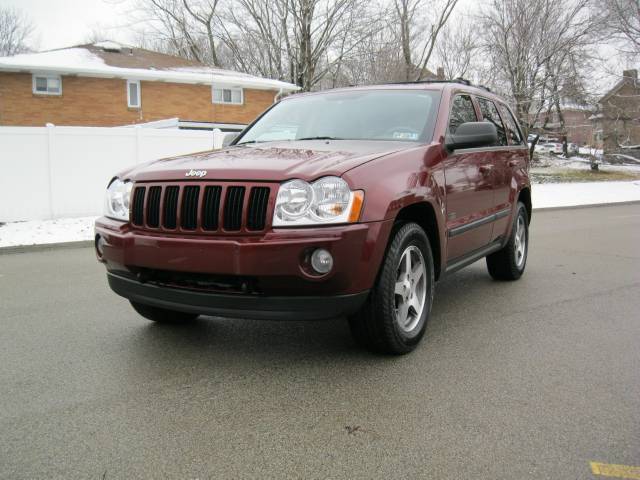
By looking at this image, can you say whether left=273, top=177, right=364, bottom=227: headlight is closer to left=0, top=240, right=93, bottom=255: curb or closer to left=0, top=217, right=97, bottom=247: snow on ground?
left=0, top=240, right=93, bottom=255: curb

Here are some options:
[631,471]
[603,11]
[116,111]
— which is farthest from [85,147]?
[603,11]

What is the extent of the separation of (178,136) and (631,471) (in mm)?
12201

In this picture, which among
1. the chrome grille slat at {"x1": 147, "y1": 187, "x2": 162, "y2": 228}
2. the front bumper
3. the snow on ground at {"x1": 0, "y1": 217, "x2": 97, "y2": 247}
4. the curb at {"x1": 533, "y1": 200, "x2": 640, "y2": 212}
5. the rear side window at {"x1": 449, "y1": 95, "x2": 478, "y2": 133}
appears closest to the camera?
the front bumper

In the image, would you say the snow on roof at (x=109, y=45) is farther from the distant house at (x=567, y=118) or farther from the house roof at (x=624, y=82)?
the house roof at (x=624, y=82)

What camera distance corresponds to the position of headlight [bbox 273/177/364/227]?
3.26 metres

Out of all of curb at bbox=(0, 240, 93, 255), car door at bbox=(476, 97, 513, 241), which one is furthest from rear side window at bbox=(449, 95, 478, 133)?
curb at bbox=(0, 240, 93, 255)

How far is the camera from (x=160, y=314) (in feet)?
14.7

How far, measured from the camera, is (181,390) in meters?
3.34

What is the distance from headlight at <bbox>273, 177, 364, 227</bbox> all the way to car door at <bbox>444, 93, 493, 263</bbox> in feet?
4.21

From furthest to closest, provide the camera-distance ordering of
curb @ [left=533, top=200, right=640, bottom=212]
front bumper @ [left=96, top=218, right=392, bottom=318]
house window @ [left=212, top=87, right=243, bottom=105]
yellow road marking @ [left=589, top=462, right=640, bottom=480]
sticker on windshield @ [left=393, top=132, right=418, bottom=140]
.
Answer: house window @ [left=212, top=87, right=243, bottom=105] → curb @ [left=533, top=200, right=640, bottom=212] → sticker on windshield @ [left=393, top=132, right=418, bottom=140] → front bumper @ [left=96, top=218, right=392, bottom=318] → yellow road marking @ [left=589, top=462, right=640, bottom=480]

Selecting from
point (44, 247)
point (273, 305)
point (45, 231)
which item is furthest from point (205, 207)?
point (45, 231)

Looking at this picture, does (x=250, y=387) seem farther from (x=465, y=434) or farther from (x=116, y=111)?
(x=116, y=111)

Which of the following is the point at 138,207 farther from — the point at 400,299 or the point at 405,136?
the point at 405,136

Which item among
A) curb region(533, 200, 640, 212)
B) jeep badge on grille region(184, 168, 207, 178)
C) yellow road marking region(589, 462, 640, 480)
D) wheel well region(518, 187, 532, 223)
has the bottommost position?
curb region(533, 200, 640, 212)
